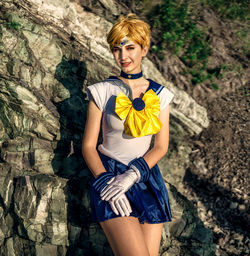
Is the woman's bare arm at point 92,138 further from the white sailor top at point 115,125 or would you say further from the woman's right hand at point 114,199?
the woman's right hand at point 114,199

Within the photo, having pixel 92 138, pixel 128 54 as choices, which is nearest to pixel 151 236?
pixel 92 138

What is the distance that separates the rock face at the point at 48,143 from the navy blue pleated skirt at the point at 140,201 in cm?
71

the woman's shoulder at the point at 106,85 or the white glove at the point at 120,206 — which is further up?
the woman's shoulder at the point at 106,85

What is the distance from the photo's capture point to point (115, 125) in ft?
9.89

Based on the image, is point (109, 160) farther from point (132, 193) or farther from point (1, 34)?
point (1, 34)

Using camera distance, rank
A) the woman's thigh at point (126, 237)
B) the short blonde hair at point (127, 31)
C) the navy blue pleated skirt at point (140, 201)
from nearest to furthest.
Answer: the woman's thigh at point (126, 237), the navy blue pleated skirt at point (140, 201), the short blonde hair at point (127, 31)

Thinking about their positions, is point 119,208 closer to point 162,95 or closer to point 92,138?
point 92,138

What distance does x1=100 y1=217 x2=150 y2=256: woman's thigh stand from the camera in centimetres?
256

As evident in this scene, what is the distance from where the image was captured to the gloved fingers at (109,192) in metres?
2.66

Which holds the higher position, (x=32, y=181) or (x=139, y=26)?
(x=139, y=26)

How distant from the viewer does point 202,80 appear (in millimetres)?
5949

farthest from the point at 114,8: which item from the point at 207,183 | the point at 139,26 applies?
the point at 207,183

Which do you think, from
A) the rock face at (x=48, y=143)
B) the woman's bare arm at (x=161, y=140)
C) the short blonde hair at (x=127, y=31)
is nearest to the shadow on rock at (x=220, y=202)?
the rock face at (x=48, y=143)

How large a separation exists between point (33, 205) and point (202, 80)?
4.29 m
